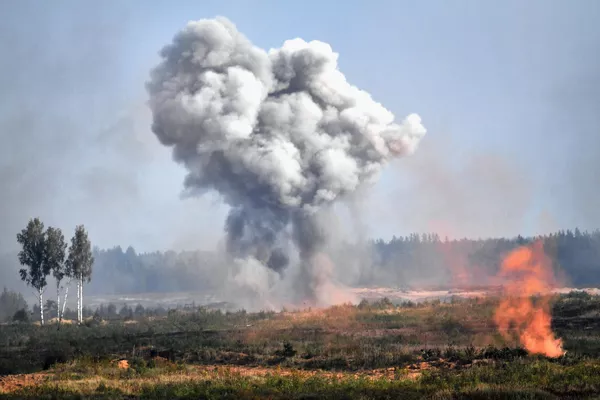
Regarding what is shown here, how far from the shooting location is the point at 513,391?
19.0 meters

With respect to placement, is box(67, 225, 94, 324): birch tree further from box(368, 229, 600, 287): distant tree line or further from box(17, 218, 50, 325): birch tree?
box(368, 229, 600, 287): distant tree line

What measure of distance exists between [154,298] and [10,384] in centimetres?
14968

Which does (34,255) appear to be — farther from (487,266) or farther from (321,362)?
(487,266)

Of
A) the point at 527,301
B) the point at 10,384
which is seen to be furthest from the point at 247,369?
the point at 527,301

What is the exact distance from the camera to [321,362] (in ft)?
102

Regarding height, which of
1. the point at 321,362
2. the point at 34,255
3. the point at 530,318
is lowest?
the point at 530,318

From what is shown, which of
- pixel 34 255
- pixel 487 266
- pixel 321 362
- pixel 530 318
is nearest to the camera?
pixel 321 362

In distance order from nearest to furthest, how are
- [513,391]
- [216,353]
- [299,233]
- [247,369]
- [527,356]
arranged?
[513,391], [527,356], [247,369], [216,353], [299,233]

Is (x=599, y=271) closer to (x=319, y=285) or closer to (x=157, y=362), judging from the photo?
(x=319, y=285)

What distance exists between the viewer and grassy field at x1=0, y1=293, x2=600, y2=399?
21.1 meters

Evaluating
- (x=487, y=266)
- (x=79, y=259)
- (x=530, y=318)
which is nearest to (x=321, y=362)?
(x=530, y=318)

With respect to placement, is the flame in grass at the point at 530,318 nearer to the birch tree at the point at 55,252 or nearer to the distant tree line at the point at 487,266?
the birch tree at the point at 55,252

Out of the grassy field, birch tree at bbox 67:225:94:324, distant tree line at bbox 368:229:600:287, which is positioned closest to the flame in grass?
the grassy field

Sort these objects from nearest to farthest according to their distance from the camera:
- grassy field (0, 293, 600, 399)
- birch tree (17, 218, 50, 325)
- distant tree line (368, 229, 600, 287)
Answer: grassy field (0, 293, 600, 399)
birch tree (17, 218, 50, 325)
distant tree line (368, 229, 600, 287)
